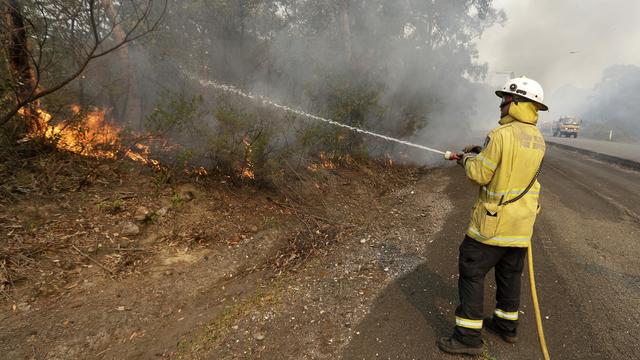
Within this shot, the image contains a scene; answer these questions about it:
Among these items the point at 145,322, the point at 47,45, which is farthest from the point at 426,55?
the point at 145,322

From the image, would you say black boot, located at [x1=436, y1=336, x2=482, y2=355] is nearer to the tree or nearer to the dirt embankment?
the dirt embankment

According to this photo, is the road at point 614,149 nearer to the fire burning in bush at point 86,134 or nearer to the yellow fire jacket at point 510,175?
the yellow fire jacket at point 510,175

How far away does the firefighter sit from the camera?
2.47 meters

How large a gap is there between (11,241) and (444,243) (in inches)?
202

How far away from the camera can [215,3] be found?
8867 mm

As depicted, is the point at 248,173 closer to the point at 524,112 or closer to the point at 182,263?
the point at 182,263

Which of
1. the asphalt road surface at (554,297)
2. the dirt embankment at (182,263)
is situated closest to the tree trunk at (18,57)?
the dirt embankment at (182,263)

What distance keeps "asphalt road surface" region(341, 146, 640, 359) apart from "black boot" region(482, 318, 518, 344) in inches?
2.1

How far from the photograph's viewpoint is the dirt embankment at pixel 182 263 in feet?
9.32

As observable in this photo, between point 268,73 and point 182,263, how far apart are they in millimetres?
5921

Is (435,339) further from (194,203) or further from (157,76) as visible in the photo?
(157,76)

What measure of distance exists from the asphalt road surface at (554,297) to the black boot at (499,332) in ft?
0.17

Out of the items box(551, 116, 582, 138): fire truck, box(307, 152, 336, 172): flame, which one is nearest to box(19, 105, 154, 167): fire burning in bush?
box(307, 152, 336, 172): flame

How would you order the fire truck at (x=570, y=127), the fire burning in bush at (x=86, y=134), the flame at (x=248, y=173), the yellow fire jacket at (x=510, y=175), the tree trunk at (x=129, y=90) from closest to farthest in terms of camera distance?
the yellow fire jacket at (x=510, y=175)
the fire burning in bush at (x=86, y=134)
the flame at (x=248, y=173)
the tree trunk at (x=129, y=90)
the fire truck at (x=570, y=127)
